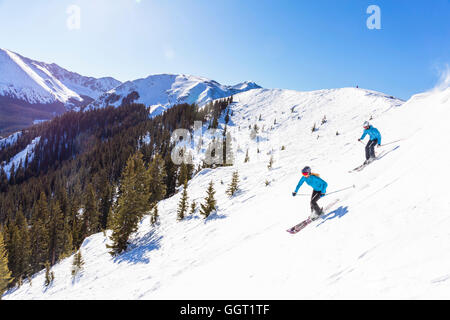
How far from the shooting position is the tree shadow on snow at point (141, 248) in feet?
41.6

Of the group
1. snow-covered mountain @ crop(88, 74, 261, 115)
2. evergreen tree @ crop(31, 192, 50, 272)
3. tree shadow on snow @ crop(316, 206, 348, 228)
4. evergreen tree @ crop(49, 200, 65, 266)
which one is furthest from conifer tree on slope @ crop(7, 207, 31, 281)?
snow-covered mountain @ crop(88, 74, 261, 115)

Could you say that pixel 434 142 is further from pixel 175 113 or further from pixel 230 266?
pixel 175 113

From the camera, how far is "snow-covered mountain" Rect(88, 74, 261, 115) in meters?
143

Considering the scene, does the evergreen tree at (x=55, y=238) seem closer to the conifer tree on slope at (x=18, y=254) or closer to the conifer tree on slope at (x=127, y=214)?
the conifer tree on slope at (x=18, y=254)

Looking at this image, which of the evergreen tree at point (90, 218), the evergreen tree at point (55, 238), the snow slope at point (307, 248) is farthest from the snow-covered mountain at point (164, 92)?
the snow slope at point (307, 248)

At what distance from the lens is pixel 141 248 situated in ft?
47.1

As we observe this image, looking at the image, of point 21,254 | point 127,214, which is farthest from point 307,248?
point 21,254

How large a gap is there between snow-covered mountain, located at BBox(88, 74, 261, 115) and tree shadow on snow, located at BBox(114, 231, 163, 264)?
124334 mm

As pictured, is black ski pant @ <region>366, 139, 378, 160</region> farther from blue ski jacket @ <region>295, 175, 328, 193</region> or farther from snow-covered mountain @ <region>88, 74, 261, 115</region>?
snow-covered mountain @ <region>88, 74, 261, 115</region>

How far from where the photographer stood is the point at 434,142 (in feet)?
27.1

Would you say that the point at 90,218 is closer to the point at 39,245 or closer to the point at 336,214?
the point at 39,245

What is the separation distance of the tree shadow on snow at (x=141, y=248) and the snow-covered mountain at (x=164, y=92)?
12433 cm

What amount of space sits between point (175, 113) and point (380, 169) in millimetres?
77010

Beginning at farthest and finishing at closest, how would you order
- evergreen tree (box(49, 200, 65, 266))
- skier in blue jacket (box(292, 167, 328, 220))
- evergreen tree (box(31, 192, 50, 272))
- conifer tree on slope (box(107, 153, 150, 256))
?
evergreen tree (box(49, 200, 65, 266)), evergreen tree (box(31, 192, 50, 272)), conifer tree on slope (box(107, 153, 150, 256)), skier in blue jacket (box(292, 167, 328, 220))
